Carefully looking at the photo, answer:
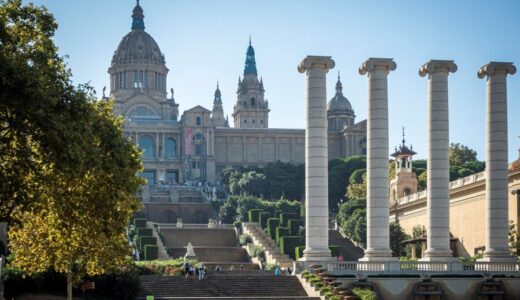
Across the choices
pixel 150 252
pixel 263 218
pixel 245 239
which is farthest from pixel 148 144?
pixel 150 252

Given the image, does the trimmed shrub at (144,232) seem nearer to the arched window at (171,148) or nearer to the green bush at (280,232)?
the green bush at (280,232)

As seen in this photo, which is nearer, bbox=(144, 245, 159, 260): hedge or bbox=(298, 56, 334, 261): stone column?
bbox=(298, 56, 334, 261): stone column

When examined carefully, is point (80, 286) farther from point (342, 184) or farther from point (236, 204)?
point (342, 184)

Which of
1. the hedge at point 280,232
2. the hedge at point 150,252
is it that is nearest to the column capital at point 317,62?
the hedge at point 150,252

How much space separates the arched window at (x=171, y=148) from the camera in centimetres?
19325

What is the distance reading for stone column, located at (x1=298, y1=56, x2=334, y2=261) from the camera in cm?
6131

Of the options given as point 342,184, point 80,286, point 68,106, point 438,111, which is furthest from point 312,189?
point 342,184

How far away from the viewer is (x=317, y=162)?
61.8 metres

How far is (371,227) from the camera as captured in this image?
61219 millimetres

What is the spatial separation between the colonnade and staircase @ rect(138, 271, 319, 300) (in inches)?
78.9

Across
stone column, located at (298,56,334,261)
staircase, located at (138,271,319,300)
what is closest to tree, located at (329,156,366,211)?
staircase, located at (138,271,319,300)

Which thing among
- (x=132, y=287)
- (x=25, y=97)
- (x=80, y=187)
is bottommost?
(x=132, y=287)

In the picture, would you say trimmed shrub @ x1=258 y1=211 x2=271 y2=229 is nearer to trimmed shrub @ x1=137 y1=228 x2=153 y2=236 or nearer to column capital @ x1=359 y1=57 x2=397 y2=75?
trimmed shrub @ x1=137 y1=228 x2=153 y2=236

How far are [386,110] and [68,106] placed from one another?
24.1 m
